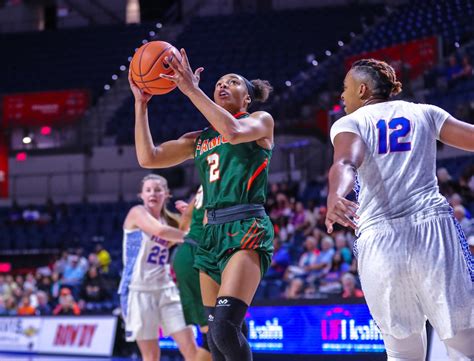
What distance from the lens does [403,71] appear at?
14266 mm

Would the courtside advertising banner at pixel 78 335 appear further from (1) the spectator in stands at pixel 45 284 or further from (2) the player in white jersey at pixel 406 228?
(2) the player in white jersey at pixel 406 228

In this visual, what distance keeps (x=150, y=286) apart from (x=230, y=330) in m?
2.51

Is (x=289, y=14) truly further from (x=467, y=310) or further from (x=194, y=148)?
(x=467, y=310)

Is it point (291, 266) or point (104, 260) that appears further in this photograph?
point (104, 260)

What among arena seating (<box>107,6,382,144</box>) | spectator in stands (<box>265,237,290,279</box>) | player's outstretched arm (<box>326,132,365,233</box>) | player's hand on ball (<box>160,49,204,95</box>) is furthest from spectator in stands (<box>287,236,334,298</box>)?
arena seating (<box>107,6,382,144</box>)

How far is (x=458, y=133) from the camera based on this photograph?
3.18 meters

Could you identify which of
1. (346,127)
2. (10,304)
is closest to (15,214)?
(10,304)

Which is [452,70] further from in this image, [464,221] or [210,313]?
[210,313]

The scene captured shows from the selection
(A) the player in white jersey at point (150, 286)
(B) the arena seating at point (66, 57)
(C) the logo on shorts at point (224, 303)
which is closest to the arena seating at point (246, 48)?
(B) the arena seating at point (66, 57)

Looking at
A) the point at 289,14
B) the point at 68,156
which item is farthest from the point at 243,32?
the point at 68,156

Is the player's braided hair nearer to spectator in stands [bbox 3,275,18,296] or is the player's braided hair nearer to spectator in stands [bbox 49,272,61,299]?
spectator in stands [bbox 49,272,61,299]

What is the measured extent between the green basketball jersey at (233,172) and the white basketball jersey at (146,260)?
2.15 metres

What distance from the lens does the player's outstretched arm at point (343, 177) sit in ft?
9.00

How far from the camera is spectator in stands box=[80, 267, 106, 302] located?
12.9m
